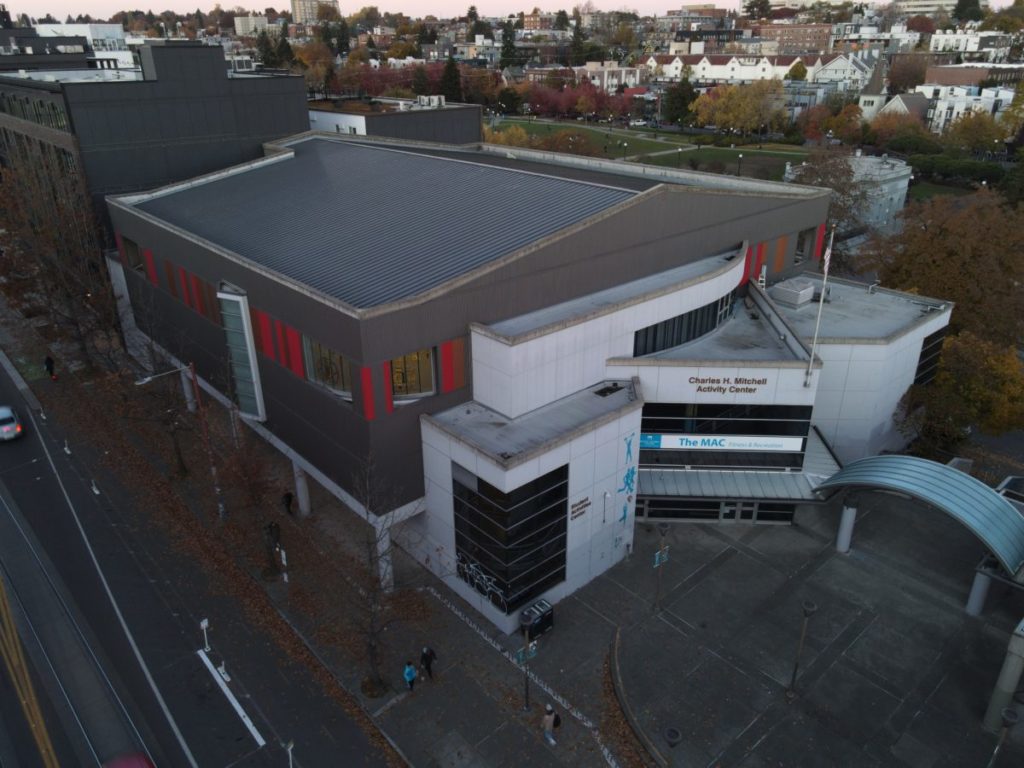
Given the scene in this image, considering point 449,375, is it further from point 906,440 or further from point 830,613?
point 906,440

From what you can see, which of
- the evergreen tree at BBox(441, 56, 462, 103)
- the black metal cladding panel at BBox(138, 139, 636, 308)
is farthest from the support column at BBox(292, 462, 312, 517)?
the evergreen tree at BBox(441, 56, 462, 103)

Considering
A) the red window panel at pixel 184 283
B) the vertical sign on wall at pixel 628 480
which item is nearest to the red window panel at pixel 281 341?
the red window panel at pixel 184 283

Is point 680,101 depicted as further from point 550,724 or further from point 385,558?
point 550,724

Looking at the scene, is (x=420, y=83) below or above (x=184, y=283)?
above

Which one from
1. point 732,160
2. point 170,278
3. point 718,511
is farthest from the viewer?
point 732,160

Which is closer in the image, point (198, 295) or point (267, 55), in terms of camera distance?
point (198, 295)

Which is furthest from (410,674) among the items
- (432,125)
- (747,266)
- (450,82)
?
(450,82)
